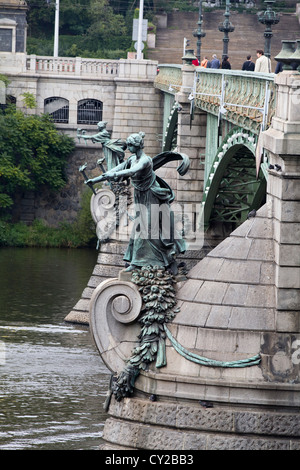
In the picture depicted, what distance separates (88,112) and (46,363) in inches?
1138

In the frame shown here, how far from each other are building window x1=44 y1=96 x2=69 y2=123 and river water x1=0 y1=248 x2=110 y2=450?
391 inches

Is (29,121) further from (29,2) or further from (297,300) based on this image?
(297,300)

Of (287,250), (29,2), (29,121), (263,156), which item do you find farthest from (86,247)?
(287,250)

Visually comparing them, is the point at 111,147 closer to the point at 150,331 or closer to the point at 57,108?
the point at 150,331

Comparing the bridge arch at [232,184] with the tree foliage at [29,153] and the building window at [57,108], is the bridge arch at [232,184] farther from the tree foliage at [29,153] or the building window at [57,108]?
the building window at [57,108]

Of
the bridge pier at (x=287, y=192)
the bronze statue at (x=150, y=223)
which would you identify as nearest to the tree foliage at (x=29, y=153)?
the bronze statue at (x=150, y=223)

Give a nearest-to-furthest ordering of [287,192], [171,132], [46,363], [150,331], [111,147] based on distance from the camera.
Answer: [287,192]
[150,331]
[46,363]
[111,147]
[171,132]

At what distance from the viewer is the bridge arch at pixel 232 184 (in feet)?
105

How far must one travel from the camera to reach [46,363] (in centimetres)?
3625

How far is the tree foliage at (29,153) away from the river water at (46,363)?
6093 millimetres

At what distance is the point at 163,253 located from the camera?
900 inches

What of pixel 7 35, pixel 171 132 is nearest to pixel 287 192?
pixel 171 132

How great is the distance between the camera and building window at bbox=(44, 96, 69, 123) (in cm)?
6356
